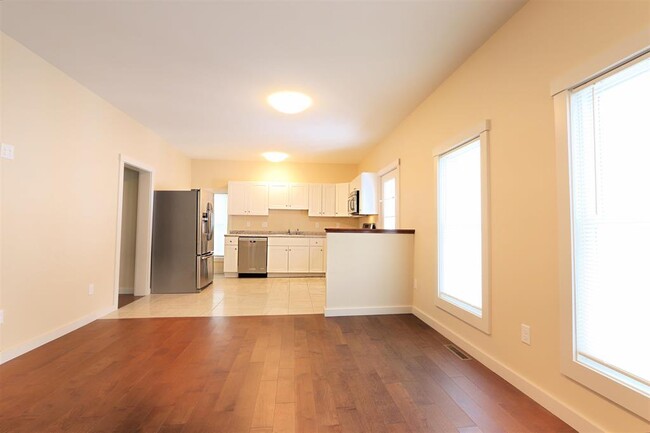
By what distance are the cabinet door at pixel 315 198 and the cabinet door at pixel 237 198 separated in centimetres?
145

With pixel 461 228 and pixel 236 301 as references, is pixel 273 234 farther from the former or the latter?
pixel 461 228

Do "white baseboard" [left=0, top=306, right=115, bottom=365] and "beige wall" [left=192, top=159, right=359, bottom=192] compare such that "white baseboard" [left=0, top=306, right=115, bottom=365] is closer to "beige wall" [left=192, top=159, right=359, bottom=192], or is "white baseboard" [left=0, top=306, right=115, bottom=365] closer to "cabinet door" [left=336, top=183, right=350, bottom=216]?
"beige wall" [left=192, top=159, right=359, bottom=192]

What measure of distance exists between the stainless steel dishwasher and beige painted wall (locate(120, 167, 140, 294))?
197cm

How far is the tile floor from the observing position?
3650mm

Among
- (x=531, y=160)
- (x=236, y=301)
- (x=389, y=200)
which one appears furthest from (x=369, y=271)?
(x=531, y=160)

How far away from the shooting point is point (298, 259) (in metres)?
6.26

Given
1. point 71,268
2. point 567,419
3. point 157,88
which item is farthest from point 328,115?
point 567,419

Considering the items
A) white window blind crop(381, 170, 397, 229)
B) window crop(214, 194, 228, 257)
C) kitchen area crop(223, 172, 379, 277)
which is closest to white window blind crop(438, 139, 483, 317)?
white window blind crop(381, 170, 397, 229)

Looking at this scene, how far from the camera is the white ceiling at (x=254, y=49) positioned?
2.00 meters

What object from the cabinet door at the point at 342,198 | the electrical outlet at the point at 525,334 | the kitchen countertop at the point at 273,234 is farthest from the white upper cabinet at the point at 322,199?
the electrical outlet at the point at 525,334

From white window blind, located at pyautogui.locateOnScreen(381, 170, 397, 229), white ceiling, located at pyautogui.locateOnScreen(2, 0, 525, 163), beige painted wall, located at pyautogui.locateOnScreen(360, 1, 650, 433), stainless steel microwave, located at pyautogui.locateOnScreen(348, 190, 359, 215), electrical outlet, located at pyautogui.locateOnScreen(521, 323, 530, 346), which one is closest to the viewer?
beige painted wall, located at pyautogui.locateOnScreen(360, 1, 650, 433)

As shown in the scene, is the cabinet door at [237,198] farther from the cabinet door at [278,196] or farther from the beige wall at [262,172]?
the cabinet door at [278,196]

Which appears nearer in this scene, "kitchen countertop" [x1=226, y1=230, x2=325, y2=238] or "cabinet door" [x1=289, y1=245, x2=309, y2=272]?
Answer: "cabinet door" [x1=289, y1=245, x2=309, y2=272]

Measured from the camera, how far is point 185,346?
2.59m
